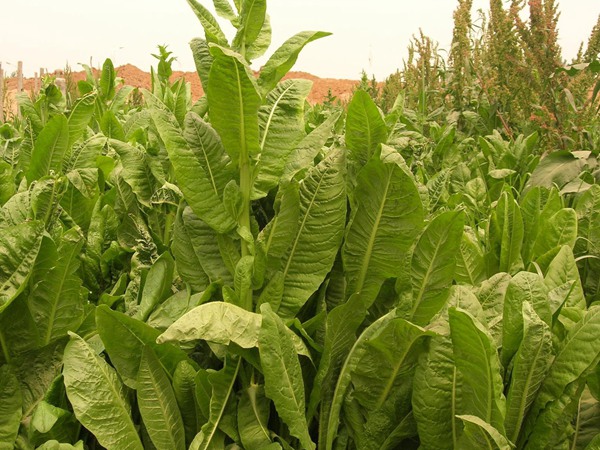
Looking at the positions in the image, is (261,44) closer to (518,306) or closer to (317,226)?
(317,226)

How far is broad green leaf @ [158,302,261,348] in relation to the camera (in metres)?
1.02

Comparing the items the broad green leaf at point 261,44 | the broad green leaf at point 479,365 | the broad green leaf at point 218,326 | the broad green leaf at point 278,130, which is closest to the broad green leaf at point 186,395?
the broad green leaf at point 218,326

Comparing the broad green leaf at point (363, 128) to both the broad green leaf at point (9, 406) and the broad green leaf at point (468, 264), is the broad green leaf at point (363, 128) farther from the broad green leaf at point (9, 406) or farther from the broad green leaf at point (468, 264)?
the broad green leaf at point (9, 406)

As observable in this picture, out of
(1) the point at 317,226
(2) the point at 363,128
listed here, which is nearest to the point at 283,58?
(2) the point at 363,128

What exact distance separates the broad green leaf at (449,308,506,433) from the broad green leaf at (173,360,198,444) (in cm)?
49

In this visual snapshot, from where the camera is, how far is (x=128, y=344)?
1200mm

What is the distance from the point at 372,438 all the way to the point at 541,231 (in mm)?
758

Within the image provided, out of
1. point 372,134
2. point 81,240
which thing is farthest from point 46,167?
point 372,134

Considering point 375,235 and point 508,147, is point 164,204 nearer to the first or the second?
point 375,235

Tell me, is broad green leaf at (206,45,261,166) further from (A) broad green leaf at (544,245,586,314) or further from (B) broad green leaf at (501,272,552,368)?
(A) broad green leaf at (544,245,586,314)

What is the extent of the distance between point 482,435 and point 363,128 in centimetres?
63

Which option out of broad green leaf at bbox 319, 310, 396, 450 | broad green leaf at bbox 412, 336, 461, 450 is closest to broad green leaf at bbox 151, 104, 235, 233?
broad green leaf at bbox 319, 310, 396, 450

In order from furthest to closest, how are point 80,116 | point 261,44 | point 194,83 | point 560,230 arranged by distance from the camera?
point 194,83 < point 80,116 < point 560,230 < point 261,44

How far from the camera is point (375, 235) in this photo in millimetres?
1260
